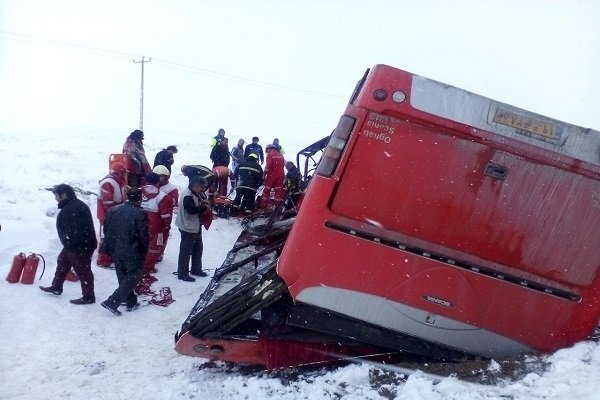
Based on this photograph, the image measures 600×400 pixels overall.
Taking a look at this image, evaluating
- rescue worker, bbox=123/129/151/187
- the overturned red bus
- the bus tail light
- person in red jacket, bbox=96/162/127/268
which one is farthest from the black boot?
the bus tail light

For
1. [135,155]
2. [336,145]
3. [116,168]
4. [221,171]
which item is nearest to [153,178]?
[116,168]

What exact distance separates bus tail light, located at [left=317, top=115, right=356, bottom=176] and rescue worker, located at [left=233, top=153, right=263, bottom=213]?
7596 millimetres

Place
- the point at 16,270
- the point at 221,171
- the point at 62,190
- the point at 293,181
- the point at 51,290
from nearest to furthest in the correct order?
1. the point at 62,190
2. the point at 51,290
3. the point at 16,270
4. the point at 293,181
5. the point at 221,171

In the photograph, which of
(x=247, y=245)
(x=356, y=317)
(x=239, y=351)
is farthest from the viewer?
(x=247, y=245)

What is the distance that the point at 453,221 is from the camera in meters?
3.92

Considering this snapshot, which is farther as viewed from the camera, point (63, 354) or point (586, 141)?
point (63, 354)

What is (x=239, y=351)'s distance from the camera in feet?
14.5

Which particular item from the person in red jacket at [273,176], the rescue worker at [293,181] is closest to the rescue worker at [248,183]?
the person in red jacket at [273,176]

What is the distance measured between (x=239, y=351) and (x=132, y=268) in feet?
8.10

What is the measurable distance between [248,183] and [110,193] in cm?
437

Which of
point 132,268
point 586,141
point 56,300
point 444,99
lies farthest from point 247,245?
point 586,141

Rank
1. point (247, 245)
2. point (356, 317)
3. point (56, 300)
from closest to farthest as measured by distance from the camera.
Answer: point (356, 317) → point (56, 300) → point (247, 245)

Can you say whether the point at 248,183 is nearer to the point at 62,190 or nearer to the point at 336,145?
the point at 62,190

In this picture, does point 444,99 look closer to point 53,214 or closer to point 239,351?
point 239,351
